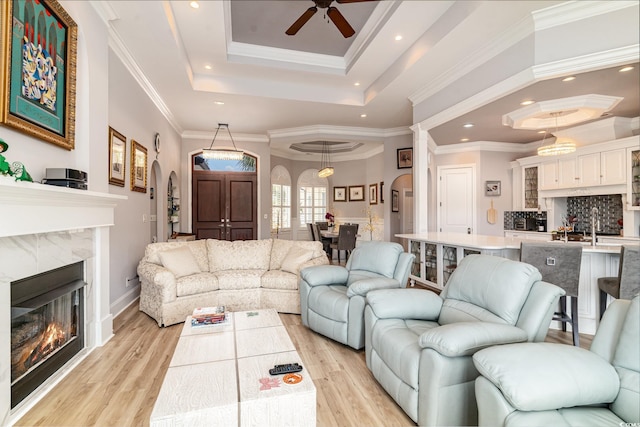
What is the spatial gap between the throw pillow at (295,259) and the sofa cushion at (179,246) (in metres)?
1.05

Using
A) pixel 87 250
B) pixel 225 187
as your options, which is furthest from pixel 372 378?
pixel 225 187

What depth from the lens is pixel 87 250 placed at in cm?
277

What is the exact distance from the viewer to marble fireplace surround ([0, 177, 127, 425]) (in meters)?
1.80

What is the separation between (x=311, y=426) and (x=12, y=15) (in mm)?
2914

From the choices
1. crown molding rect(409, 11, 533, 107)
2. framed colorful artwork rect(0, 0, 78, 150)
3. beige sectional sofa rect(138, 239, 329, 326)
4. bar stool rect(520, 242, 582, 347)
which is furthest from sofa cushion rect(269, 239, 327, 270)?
crown molding rect(409, 11, 533, 107)

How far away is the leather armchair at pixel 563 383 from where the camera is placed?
120 cm

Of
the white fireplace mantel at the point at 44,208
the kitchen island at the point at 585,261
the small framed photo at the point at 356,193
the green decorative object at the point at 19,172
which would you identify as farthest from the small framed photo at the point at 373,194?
the green decorative object at the point at 19,172

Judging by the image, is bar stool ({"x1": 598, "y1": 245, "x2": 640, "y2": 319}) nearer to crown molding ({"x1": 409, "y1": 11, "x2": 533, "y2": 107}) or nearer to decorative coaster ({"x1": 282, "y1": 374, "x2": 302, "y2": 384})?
crown molding ({"x1": 409, "y1": 11, "x2": 533, "y2": 107})

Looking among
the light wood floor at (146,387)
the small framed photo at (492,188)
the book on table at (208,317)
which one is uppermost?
the small framed photo at (492,188)

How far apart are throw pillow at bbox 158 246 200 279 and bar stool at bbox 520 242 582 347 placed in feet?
12.0

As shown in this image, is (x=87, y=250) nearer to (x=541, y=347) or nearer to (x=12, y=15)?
(x=12, y=15)

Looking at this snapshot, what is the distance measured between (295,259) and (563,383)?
3.14m

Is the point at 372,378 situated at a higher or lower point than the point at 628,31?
lower

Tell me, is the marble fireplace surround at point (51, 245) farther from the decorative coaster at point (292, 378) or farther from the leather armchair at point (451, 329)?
the leather armchair at point (451, 329)
